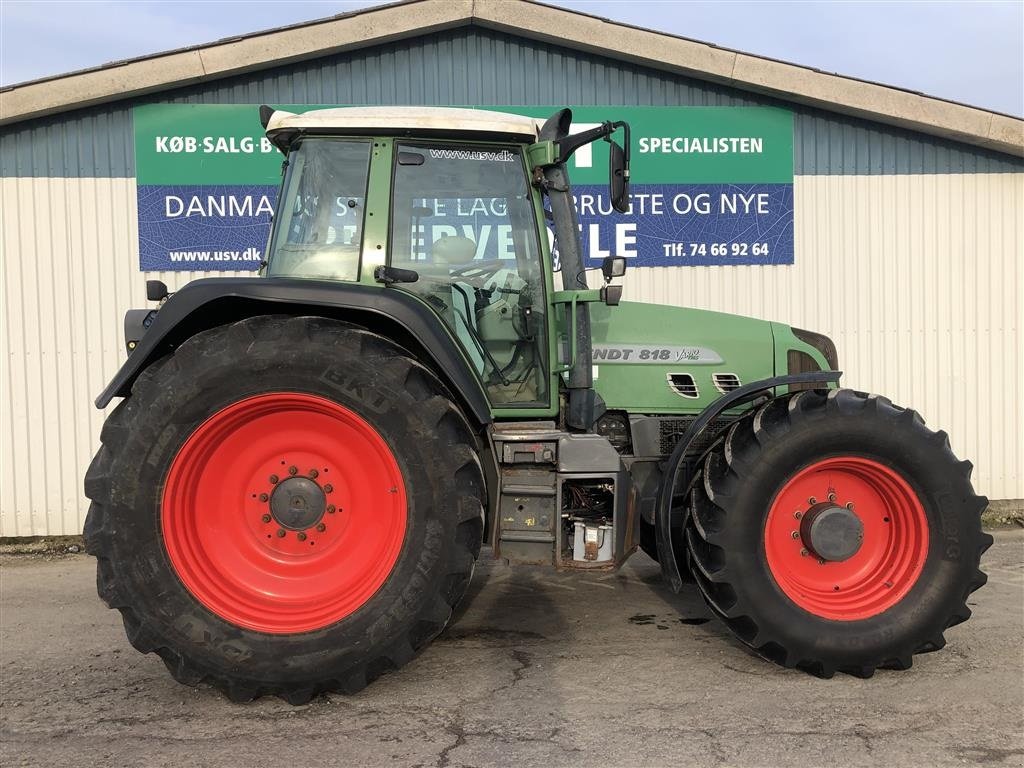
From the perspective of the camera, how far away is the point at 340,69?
6320 millimetres

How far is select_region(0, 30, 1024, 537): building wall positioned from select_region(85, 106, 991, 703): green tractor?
2.99 metres

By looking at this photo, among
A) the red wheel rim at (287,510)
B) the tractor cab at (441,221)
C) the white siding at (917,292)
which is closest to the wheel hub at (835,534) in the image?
the tractor cab at (441,221)

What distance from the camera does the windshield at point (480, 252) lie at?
3.43 meters

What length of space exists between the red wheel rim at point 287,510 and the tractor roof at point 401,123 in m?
1.21

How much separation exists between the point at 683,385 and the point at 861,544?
1.13m

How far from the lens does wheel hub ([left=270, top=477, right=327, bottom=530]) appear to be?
3.15 metres

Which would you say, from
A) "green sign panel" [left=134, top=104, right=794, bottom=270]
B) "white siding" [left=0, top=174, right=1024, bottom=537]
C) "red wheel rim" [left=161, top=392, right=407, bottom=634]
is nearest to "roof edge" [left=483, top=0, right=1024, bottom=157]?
"green sign panel" [left=134, top=104, right=794, bottom=270]

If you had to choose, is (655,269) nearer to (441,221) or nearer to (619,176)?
(619,176)

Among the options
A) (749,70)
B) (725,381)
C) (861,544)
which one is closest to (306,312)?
(725,381)

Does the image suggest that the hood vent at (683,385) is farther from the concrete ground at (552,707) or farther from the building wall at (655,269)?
the building wall at (655,269)

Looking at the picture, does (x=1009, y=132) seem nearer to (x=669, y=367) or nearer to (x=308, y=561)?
(x=669, y=367)

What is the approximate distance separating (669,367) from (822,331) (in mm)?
3251

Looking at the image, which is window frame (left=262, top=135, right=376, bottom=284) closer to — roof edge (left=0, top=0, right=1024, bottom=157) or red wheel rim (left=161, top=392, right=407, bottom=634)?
red wheel rim (left=161, top=392, right=407, bottom=634)

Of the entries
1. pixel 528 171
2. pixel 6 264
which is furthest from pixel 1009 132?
pixel 6 264
